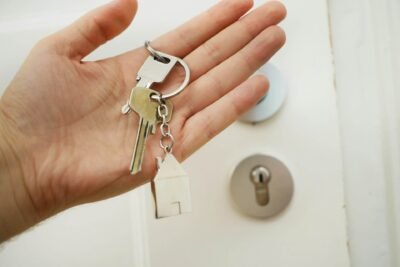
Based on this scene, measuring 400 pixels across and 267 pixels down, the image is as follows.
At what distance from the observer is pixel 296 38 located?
0.46m

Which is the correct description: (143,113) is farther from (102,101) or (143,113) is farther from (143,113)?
(102,101)

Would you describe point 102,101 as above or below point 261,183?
above

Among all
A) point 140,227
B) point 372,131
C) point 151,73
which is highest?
point 151,73

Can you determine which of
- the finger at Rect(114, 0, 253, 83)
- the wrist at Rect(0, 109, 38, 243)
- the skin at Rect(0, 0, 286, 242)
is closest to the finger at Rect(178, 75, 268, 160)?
the skin at Rect(0, 0, 286, 242)

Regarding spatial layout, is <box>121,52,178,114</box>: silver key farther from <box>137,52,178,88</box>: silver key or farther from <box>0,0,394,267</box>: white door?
<box>0,0,394,267</box>: white door

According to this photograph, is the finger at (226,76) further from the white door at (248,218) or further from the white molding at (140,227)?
the white molding at (140,227)

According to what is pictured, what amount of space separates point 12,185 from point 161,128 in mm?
218

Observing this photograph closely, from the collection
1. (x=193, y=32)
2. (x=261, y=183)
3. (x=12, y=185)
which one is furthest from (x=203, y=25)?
(x=12, y=185)

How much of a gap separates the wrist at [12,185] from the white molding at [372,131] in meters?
0.44

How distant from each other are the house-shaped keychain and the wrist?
0.21 meters

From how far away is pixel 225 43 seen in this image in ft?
1.62

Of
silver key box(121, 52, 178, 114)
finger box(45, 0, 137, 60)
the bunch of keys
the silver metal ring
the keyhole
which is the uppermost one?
finger box(45, 0, 137, 60)

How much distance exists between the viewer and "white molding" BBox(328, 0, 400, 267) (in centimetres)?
43

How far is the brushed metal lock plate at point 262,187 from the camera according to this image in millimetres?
434
